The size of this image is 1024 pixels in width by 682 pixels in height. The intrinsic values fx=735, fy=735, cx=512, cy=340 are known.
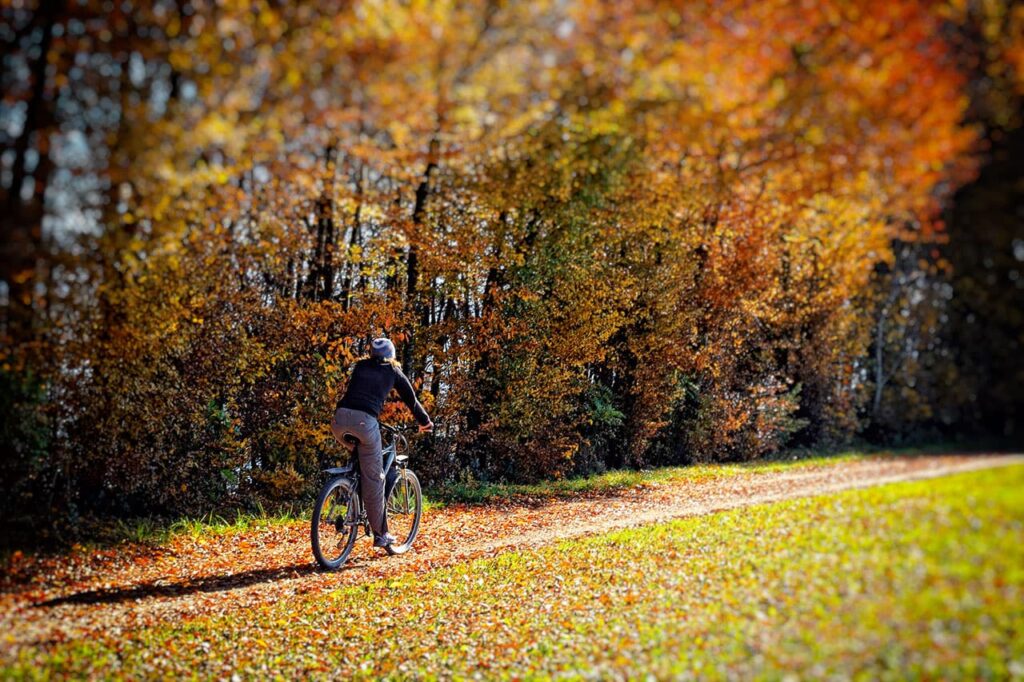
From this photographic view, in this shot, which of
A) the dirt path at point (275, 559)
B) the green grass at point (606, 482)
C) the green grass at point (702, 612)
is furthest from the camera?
the green grass at point (606, 482)

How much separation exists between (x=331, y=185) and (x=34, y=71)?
3134mm

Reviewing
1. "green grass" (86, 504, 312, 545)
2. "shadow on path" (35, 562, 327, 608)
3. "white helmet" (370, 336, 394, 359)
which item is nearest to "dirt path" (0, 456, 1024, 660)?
"shadow on path" (35, 562, 327, 608)

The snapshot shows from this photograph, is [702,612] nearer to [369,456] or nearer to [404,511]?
[369,456]

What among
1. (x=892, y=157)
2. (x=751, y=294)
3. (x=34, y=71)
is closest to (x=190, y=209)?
(x=34, y=71)

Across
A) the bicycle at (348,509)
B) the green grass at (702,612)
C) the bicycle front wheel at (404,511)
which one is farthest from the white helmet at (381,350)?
the green grass at (702,612)

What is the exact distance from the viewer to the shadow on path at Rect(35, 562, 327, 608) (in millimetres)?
6221

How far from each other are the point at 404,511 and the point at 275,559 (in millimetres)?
1546

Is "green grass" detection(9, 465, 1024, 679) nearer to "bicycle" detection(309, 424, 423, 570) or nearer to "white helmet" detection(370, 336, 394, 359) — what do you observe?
"bicycle" detection(309, 424, 423, 570)

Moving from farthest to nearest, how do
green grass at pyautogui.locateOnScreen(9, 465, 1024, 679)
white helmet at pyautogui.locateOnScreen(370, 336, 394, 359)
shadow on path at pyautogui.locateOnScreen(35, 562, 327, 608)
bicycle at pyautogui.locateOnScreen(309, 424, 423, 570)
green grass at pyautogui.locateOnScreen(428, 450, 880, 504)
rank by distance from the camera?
Result: green grass at pyautogui.locateOnScreen(428, 450, 880, 504), bicycle at pyautogui.locateOnScreen(309, 424, 423, 570), white helmet at pyautogui.locateOnScreen(370, 336, 394, 359), shadow on path at pyautogui.locateOnScreen(35, 562, 327, 608), green grass at pyautogui.locateOnScreen(9, 465, 1024, 679)

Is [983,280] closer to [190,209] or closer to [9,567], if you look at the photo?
[190,209]

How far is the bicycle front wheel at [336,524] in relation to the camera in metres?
7.65

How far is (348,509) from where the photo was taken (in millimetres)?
8039

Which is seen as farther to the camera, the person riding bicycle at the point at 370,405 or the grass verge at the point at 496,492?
the grass verge at the point at 496,492

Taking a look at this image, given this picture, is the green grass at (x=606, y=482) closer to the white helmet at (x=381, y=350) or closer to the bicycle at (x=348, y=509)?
the bicycle at (x=348, y=509)
